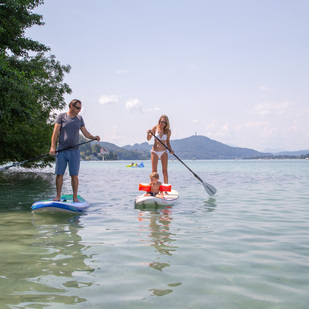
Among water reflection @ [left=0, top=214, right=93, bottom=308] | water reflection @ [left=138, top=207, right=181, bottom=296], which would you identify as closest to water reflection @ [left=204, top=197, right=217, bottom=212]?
water reflection @ [left=138, top=207, right=181, bottom=296]

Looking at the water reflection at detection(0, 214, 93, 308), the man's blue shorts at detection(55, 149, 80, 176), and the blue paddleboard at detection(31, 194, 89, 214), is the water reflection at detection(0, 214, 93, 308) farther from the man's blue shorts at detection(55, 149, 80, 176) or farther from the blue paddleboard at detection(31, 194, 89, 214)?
the man's blue shorts at detection(55, 149, 80, 176)

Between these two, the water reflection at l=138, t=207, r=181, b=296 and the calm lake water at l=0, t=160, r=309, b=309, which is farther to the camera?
the water reflection at l=138, t=207, r=181, b=296

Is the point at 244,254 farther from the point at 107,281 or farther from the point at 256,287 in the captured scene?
the point at 107,281

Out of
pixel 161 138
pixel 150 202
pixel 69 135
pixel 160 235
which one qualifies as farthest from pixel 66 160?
pixel 161 138

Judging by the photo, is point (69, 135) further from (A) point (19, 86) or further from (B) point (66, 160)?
(A) point (19, 86)

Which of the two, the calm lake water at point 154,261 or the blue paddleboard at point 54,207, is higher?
the blue paddleboard at point 54,207

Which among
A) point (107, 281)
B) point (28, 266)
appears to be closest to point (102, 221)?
point (28, 266)

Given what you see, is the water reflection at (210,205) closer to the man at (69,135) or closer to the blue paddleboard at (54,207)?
the blue paddleboard at (54,207)

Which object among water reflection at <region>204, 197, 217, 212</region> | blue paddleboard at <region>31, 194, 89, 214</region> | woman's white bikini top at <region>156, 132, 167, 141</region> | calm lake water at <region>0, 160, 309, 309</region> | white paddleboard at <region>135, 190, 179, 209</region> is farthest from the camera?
woman's white bikini top at <region>156, 132, 167, 141</region>

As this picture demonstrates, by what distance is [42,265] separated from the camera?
4484mm

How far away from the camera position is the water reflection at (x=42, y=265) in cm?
347

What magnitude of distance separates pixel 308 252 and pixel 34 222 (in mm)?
5602

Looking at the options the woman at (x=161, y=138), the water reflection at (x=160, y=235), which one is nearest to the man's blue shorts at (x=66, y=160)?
the water reflection at (x=160, y=235)

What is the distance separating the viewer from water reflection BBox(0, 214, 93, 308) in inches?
136
